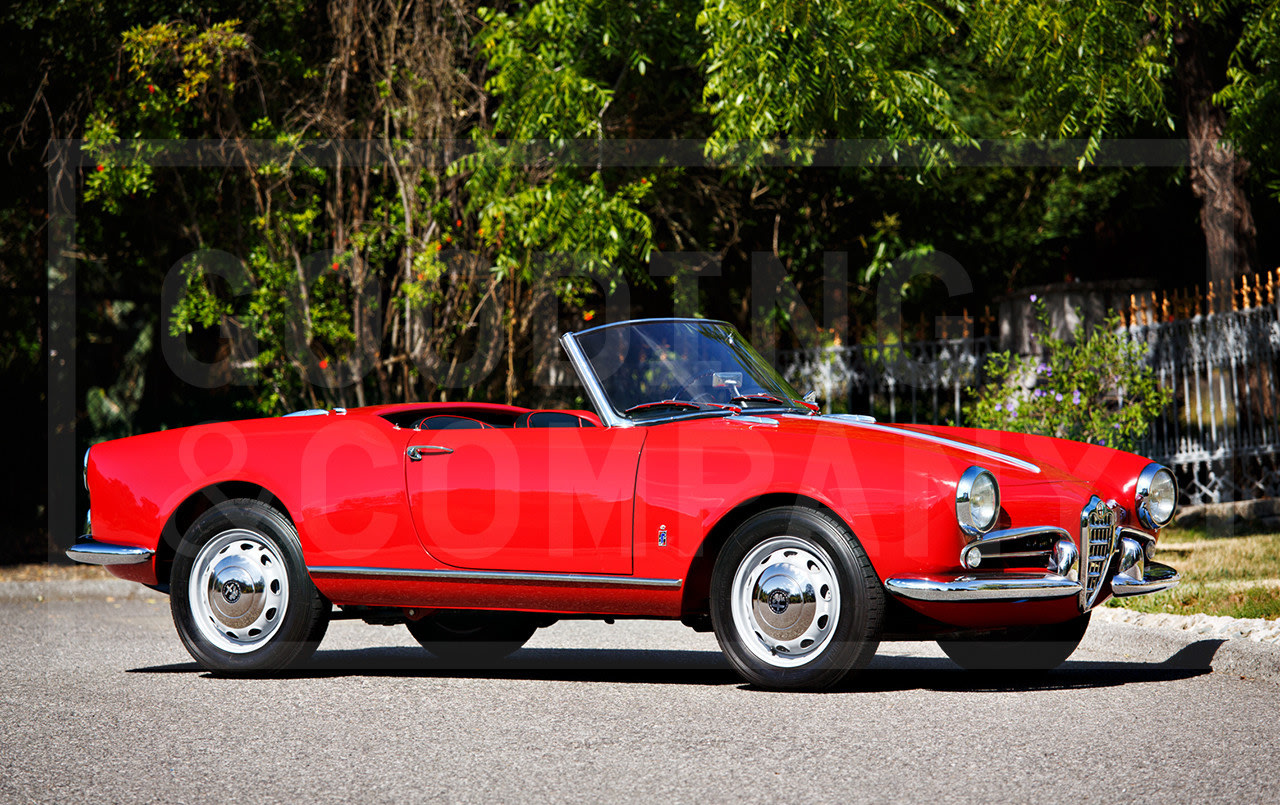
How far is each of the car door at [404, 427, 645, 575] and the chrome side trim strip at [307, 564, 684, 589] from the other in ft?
0.10

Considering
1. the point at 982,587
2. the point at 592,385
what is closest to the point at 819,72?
the point at 592,385

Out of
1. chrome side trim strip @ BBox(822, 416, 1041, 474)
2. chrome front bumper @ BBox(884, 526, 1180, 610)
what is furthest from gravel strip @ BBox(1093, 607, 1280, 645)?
chrome side trim strip @ BBox(822, 416, 1041, 474)

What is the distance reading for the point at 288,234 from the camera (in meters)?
13.4

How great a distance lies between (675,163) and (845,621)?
368 inches

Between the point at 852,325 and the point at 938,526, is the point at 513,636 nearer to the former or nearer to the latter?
the point at 938,526

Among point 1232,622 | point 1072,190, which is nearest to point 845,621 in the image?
point 1232,622

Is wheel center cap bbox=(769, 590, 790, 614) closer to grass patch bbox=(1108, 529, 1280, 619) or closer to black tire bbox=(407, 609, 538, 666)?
black tire bbox=(407, 609, 538, 666)

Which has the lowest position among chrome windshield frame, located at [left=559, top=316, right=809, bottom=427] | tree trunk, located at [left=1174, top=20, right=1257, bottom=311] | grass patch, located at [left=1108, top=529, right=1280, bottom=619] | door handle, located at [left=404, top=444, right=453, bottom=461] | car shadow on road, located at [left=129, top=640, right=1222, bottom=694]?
car shadow on road, located at [left=129, top=640, right=1222, bottom=694]

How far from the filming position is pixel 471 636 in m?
6.94

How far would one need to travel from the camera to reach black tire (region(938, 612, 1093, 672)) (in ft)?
18.7

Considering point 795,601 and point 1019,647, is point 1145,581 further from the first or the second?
point 795,601

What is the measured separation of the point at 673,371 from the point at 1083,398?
595 centimetres

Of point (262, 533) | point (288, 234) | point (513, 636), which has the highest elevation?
point (288, 234)

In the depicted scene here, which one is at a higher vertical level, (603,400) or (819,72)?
(819,72)
